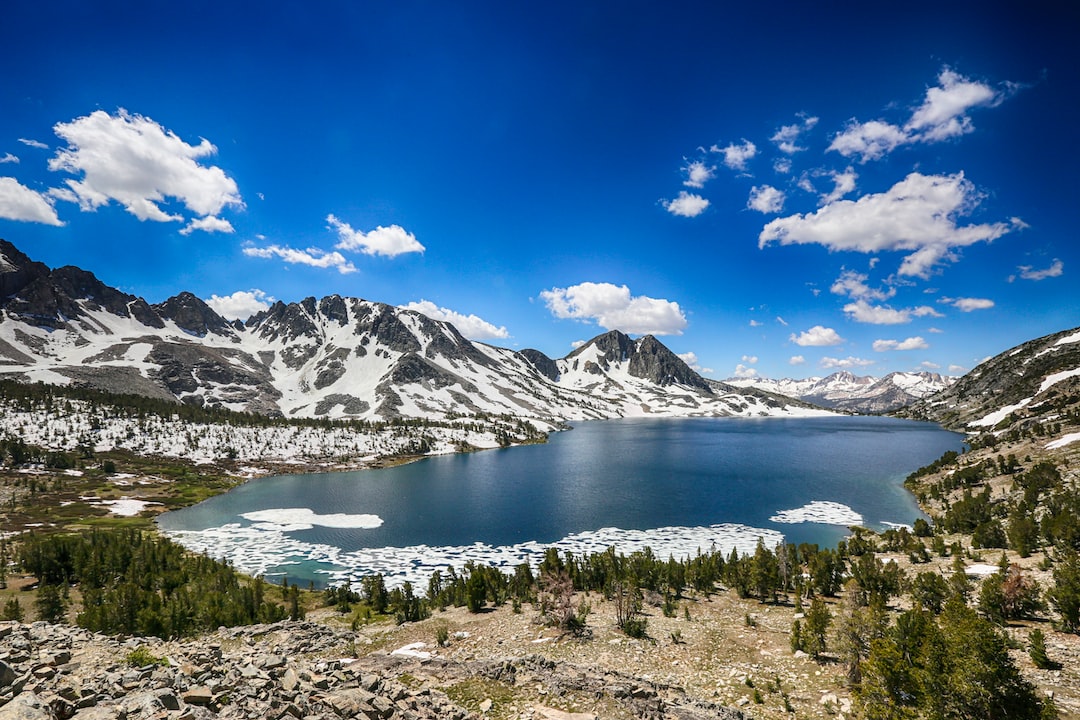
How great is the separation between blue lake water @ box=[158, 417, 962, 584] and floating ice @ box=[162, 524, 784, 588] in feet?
0.91

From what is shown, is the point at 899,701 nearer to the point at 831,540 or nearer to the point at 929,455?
the point at 831,540

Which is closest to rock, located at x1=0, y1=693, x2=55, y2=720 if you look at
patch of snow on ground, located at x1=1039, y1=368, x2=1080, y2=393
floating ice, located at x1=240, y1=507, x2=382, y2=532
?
floating ice, located at x1=240, y1=507, x2=382, y2=532

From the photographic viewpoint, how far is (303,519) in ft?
255

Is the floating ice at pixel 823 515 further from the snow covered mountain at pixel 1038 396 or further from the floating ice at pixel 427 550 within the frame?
the snow covered mountain at pixel 1038 396

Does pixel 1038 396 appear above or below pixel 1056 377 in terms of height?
below

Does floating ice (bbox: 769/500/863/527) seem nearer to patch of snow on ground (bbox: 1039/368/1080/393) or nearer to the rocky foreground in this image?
the rocky foreground

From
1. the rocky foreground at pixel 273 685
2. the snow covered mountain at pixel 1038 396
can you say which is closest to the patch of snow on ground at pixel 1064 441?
the snow covered mountain at pixel 1038 396

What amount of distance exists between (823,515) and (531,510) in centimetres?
4586

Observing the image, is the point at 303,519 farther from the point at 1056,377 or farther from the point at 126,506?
the point at 1056,377

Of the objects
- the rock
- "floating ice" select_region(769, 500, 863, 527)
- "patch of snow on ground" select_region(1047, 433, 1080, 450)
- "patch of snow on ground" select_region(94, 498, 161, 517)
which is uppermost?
"patch of snow on ground" select_region(1047, 433, 1080, 450)

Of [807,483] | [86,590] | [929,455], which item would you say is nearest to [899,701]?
[86,590]

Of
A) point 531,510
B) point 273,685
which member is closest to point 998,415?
point 531,510

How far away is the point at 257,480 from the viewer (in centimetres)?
11731

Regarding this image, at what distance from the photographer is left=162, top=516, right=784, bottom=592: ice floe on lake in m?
53.8
